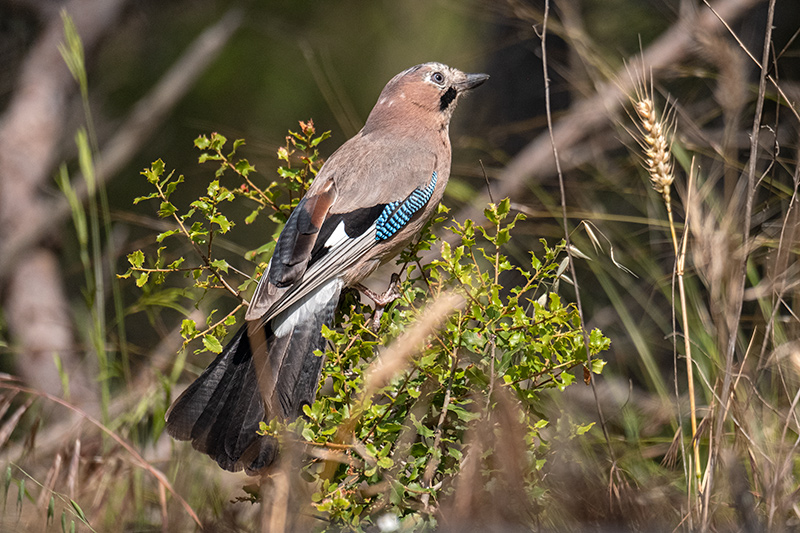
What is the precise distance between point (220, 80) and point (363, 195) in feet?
22.3

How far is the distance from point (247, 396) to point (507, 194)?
9.58ft

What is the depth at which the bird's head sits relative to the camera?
3.29 meters

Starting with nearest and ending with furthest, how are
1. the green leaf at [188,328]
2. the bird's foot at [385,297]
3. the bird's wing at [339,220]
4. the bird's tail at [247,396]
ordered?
the green leaf at [188,328] < the bird's tail at [247,396] < the bird's foot at [385,297] < the bird's wing at [339,220]

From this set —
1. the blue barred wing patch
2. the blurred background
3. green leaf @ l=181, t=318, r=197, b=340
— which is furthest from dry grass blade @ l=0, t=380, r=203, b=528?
the blue barred wing patch

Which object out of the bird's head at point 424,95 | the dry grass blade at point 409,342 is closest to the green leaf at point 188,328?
the dry grass blade at point 409,342

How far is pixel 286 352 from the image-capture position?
2422 millimetres

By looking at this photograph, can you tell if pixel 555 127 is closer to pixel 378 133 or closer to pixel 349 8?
pixel 378 133

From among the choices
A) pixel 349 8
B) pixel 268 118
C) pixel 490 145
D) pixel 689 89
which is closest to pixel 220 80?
pixel 268 118

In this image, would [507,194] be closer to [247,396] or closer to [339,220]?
[339,220]

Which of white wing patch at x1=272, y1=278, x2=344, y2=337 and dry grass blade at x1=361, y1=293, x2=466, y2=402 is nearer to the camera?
dry grass blade at x1=361, y1=293, x2=466, y2=402

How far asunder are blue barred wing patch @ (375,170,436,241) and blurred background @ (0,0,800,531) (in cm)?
53

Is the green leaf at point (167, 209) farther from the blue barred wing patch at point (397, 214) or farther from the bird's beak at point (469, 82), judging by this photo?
the bird's beak at point (469, 82)

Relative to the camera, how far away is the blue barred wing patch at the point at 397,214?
2.74m

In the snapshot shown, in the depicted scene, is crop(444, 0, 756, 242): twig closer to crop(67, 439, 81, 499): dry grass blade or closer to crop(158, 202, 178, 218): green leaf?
crop(67, 439, 81, 499): dry grass blade
